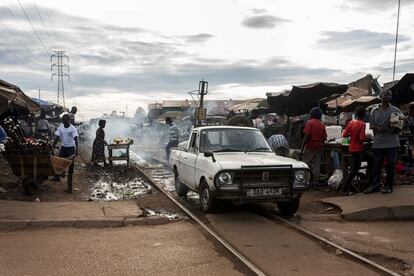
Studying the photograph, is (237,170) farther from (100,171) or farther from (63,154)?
(100,171)

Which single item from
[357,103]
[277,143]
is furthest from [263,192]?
[357,103]

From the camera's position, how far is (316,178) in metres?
11.5

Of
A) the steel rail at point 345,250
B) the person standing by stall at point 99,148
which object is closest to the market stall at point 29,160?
the steel rail at point 345,250

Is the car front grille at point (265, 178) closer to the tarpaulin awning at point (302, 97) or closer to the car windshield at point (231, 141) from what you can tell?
the car windshield at point (231, 141)

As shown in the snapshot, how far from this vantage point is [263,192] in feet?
26.0

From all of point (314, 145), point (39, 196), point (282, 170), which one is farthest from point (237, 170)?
point (39, 196)

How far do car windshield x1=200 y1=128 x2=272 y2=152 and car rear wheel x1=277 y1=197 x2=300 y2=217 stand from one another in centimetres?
129

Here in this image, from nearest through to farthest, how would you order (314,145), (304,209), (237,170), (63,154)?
(237,170) → (304,209) → (314,145) → (63,154)

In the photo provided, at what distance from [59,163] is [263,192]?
5.23m

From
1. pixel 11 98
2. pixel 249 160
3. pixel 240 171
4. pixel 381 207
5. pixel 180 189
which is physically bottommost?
pixel 180 189

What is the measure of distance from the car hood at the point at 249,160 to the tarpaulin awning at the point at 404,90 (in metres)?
5.92

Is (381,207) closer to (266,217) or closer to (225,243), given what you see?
(266,217)

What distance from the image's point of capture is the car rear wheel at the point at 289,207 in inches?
332

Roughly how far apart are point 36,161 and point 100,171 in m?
5.62
